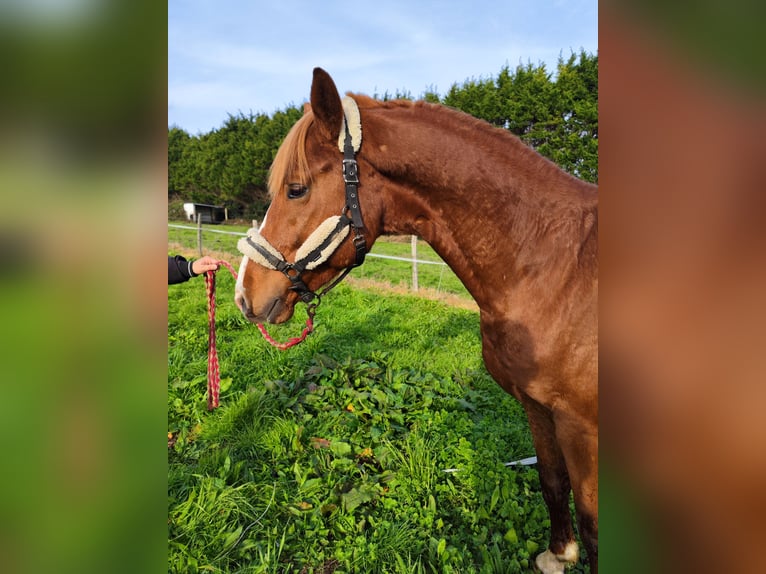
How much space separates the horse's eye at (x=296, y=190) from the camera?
6.43 ft

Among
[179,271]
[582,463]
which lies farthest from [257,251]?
[582,463]

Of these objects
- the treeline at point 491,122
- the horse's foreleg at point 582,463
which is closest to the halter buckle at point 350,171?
the horse's foreleg at point 582,463

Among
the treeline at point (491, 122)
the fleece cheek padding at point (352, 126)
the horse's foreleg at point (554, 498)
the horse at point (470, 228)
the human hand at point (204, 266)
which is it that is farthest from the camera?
the treeline at point (491, 122)

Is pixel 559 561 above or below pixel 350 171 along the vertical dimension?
below

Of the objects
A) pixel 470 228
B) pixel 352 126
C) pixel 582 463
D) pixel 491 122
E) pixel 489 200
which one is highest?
pixel 491 122

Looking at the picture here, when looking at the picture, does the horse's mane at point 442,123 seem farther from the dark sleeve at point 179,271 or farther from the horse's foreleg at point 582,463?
the dark sleeve at point 179,271

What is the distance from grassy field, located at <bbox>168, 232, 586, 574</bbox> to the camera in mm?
2441

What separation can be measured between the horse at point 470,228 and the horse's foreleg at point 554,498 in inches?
→ 16.1

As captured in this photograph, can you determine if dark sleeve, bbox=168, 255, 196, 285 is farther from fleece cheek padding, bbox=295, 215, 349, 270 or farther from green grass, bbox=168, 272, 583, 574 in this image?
fleece cheek padding, bbox=295, 215, 349, 270

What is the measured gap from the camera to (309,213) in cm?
198
